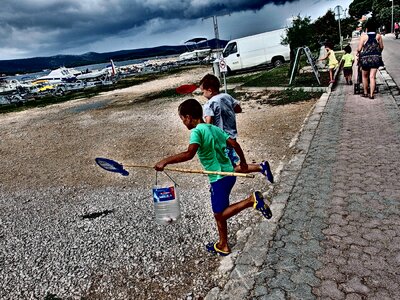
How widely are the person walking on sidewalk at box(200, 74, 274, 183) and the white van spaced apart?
65.6 feet

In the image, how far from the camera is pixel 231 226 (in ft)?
13.4

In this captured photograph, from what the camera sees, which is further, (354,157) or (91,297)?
(354,157)

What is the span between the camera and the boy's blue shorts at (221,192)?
3.18 metres

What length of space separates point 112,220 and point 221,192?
7.54 feet

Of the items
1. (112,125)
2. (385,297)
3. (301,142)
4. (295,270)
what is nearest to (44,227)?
(295,270)

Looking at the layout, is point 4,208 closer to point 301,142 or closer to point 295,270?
point 295,270

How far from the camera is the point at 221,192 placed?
3217mm

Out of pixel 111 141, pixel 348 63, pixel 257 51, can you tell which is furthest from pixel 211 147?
pixel 257 51

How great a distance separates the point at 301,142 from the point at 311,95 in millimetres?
5595

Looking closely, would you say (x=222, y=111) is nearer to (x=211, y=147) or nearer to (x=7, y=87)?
(x=211, y=147)

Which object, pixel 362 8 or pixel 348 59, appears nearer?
pixel 348 59

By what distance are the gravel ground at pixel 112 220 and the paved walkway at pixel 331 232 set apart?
1.14ft

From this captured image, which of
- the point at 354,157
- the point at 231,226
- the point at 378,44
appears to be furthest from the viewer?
the point at 378,44

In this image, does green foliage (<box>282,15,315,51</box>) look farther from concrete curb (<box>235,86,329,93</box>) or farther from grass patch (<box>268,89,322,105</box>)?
grass patch (<box>268,89,322,105</box>)
